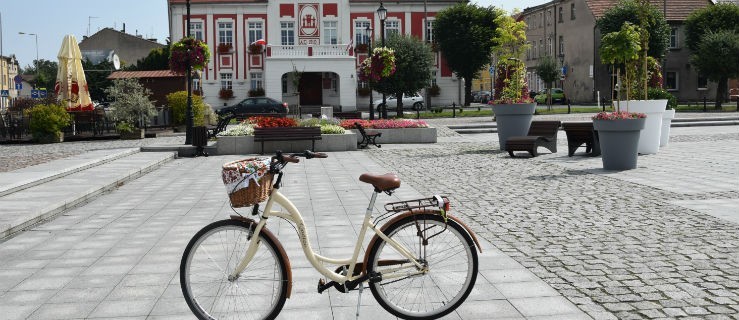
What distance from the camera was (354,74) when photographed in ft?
171

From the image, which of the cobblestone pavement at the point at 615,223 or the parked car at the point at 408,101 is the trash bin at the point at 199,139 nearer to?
the cobblestone pavement at the point at 615,223

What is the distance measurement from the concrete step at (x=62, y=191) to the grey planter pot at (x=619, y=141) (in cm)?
879

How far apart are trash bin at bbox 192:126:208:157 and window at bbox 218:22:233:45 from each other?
3578 centimetres

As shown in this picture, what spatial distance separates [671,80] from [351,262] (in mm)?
62184

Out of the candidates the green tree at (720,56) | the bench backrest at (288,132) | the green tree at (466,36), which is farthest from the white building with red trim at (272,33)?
the bench backrest at (288,132)

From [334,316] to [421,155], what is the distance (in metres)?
15.0

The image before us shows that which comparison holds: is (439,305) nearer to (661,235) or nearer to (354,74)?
(661,235)

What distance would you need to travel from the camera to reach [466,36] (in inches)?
2158

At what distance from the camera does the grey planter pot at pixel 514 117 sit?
19.8m

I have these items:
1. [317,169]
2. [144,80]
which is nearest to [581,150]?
[317,169]

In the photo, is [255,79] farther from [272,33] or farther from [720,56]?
[720,56]

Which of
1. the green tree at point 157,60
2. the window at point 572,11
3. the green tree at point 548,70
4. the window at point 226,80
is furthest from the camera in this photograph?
the green tree at point 157,60

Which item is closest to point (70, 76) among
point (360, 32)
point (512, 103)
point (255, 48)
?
point (512, 103)

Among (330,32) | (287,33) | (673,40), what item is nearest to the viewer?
(287,33)
